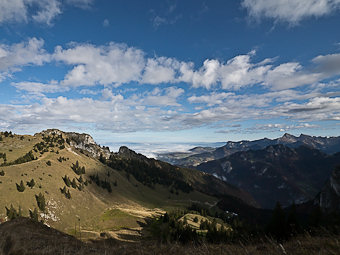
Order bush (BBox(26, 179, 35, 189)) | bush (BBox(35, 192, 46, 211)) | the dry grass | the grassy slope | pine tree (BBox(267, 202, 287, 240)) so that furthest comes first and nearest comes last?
1. bush (BBox(26, 179, 35, 189))
2. bush (BBox(35, 192, 46, 211))
3. the grassy slope
4. pine tree (BBox(267, 202, 287, 240))
5. the dry grass

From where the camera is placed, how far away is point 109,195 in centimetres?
18562

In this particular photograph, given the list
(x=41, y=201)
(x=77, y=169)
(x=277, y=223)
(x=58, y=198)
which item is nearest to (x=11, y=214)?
(x=41, y=201)

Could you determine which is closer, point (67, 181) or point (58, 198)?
point (58, 198)

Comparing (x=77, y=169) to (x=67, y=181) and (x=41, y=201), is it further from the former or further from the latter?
(x=41, y=201)

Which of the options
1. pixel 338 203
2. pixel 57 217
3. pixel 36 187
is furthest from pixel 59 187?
pixel 338 203

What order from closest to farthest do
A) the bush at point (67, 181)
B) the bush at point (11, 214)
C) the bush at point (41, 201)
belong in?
the bush at point (11, 214), the bush at point (41, 201), the bush at point (67, 181)

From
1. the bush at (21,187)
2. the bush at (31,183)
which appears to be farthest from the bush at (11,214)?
the bush at (31,183)

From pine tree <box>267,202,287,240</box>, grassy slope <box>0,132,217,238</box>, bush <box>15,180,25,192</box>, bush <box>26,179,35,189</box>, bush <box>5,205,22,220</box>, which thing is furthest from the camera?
bush <box>26,179,35,189</box>

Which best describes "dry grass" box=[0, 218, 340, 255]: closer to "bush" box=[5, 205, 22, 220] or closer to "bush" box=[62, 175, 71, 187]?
"bush" box=[5, 205, 22, 220]

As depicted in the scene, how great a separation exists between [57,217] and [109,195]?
234 ft

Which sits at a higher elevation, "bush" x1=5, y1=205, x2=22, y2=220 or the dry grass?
the dry grass

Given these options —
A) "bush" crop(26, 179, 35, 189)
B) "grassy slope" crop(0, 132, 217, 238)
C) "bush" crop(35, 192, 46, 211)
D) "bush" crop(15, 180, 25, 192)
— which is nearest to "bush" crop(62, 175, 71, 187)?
"grassy slope" crop(0, 132, 217, 238)

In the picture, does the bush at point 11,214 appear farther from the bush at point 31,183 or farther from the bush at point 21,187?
the bush at point 31,183

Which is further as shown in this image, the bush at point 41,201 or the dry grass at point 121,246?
the bush at point 41,201
